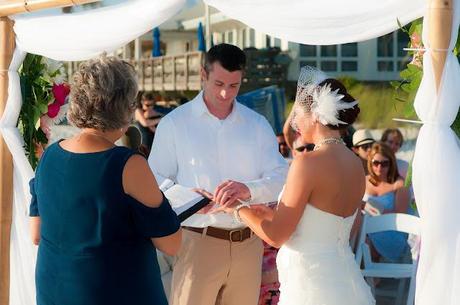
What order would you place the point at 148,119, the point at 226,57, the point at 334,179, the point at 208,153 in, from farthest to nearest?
the point at 148,119, the point at 208,153, the point at 226,57, the point at 334,179

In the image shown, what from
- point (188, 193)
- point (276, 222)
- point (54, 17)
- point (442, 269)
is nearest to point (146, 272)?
point (276, 222)

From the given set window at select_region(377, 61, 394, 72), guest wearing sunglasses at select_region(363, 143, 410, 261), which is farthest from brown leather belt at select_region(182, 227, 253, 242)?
window at select_region(377, 61, 394, 72)

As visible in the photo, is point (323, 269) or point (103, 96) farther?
point (323, 269)

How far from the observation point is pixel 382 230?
6891 millimetres

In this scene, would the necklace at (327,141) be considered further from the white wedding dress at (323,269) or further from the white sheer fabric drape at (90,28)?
the white sheer fabric drape at (90,28)

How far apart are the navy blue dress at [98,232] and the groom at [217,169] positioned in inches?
49.1

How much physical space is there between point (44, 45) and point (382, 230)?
3.03m

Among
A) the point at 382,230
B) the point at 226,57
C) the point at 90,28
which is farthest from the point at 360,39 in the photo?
the point at 382,230

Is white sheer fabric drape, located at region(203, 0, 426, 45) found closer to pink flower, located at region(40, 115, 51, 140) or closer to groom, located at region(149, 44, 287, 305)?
groom, located at region(149, 44, 287, 305)

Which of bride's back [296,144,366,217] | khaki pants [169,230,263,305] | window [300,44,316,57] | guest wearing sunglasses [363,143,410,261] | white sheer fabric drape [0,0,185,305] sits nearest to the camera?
bride's back [296,144,366,217]

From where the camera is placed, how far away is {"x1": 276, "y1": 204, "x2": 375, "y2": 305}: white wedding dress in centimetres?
385

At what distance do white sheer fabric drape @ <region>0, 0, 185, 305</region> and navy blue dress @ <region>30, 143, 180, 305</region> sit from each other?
153cm

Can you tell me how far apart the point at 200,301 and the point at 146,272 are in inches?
52.7

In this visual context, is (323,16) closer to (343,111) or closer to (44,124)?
(343,111)
